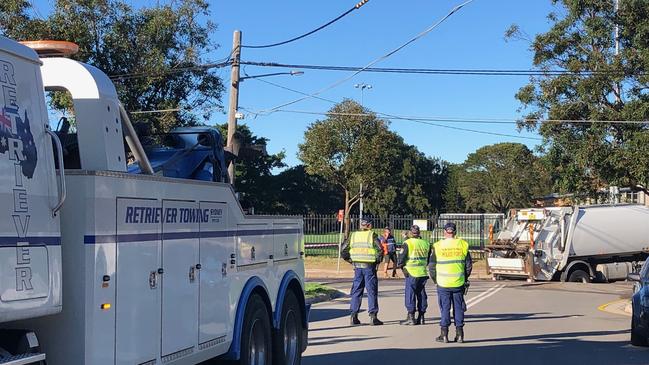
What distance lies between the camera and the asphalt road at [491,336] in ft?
32.6

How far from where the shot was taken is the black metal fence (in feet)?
116

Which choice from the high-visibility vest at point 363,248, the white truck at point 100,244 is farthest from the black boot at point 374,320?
the white truck at point 100,244

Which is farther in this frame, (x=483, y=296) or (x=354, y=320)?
(x=483, y=296)

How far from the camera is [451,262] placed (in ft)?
37.0

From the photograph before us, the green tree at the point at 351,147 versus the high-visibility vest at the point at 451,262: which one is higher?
the green tree at the point at 351,147

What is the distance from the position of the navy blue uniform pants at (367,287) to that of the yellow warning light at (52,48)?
923cm

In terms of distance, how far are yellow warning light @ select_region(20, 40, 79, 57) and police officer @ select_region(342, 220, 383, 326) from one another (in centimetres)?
904

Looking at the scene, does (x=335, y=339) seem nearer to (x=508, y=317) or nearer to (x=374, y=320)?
(x=374, y=320)

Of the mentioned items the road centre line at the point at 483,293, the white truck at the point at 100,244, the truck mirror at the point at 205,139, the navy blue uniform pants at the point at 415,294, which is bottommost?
the road centre line at the point at 483,293

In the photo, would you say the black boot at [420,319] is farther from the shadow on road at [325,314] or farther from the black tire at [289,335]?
the black tire at [289,335]

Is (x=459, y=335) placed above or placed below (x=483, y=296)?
above

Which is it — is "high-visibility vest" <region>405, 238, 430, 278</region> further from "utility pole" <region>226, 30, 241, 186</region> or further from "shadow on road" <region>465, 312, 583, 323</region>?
"utility pole" <region>226, 30, 241, 186</region>

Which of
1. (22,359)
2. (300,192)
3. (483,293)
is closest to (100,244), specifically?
(22,359)

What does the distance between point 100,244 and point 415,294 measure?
33.1 feet
